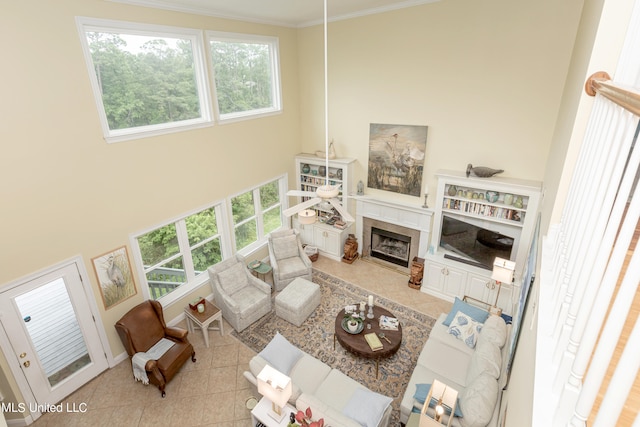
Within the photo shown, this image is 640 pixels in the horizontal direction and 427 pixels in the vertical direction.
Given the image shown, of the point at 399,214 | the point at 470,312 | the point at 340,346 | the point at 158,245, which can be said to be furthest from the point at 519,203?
the point at 158,245

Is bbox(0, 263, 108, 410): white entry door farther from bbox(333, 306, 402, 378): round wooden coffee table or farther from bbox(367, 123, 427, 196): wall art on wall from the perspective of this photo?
bbox(367, 123, 427, 196): wall art on wall

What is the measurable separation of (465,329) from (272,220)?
16.2 ft

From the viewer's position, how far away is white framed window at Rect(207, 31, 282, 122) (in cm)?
604

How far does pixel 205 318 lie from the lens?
5590mm

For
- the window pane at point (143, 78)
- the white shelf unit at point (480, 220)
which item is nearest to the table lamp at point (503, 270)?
the white shelf unit at point (480, 220)

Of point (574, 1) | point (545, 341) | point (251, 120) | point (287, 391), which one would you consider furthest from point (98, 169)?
point (574, 1)

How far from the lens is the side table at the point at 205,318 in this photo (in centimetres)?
554

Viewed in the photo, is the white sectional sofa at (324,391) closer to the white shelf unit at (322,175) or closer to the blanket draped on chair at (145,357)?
the blanket draped on chair at (145,357)

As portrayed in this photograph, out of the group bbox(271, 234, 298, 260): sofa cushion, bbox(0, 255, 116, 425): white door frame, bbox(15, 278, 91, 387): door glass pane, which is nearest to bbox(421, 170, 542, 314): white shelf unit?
bbox(271, 234, 298, 260): sofa cushion

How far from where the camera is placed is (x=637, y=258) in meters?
0.74

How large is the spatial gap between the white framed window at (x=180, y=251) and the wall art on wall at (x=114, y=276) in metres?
0.20

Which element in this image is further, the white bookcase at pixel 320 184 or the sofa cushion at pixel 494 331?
the white bookcase at pixel 320 184

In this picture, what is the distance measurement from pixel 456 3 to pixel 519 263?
476cm

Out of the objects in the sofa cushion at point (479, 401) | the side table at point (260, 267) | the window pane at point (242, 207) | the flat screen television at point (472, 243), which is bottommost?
the side table at point (260, 267)
